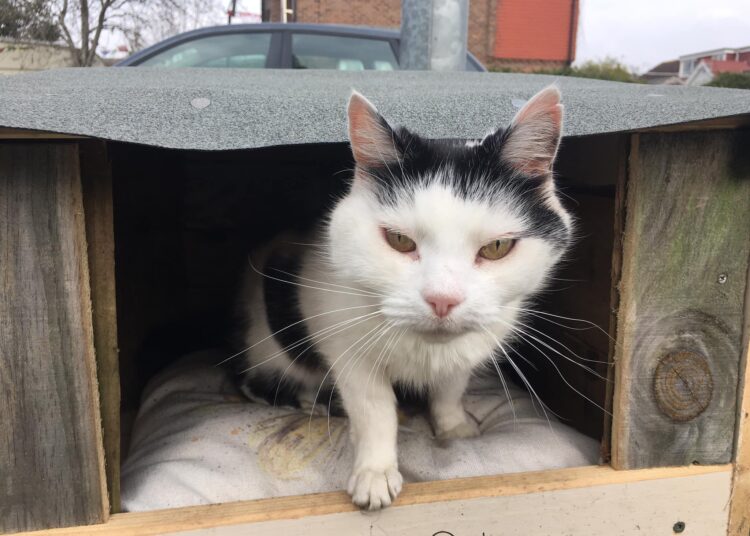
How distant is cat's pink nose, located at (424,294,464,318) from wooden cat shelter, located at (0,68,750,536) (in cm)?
32

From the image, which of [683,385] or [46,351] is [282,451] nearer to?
[46,351]

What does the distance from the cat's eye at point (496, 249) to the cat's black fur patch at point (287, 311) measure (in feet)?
1.99

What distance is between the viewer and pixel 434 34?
2555mm

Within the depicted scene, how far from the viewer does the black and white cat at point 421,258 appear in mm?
1060

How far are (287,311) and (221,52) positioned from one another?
2.69 meters

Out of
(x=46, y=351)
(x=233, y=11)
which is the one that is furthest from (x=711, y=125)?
(x=233, y=11)

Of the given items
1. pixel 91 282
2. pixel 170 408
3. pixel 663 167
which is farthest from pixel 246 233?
pixel 663 167

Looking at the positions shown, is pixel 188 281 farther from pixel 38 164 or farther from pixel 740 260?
pixel 740 260

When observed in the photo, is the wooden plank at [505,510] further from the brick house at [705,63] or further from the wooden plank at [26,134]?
the brick house at [705,63]

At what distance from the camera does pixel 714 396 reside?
1378mm

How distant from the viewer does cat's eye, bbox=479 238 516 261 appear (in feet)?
3.65

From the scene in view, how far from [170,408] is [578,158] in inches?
56.9

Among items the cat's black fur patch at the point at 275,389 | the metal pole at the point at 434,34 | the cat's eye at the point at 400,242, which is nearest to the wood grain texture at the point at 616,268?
the cat's eye at the point at 400,242

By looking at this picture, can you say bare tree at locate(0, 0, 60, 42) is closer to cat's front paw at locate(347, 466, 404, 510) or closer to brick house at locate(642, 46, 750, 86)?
cat's front paw at locate(347, 466, 404, 510)
